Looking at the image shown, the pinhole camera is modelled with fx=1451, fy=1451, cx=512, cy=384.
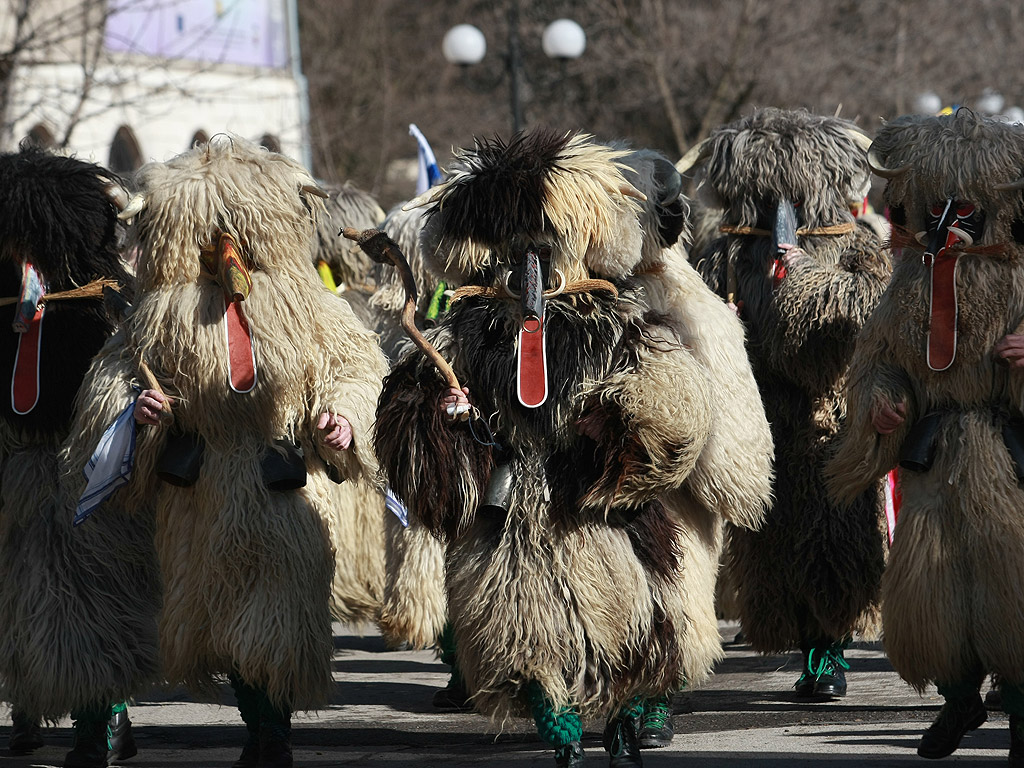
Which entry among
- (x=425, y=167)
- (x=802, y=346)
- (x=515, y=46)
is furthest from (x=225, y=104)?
(x=802, y=346)

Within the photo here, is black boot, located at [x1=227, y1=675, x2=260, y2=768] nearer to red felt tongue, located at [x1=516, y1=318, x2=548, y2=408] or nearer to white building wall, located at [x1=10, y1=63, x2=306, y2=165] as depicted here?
red felt tongue, located at [x1=516, y1=318, x2=548, y2=408]

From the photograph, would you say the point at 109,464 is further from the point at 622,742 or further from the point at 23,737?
the point at 622,742

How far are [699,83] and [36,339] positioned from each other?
15.6 meters

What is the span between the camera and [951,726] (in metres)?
4.42

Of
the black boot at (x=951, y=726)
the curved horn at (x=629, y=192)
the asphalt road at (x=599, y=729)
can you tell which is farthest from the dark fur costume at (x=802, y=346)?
the curved horn at (x=629, y=192)

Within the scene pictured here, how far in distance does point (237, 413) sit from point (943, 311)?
2225 mm

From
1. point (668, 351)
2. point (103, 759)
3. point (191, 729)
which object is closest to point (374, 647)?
point (191, 729)

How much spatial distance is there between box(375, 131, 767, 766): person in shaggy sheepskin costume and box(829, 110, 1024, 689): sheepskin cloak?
0.69m

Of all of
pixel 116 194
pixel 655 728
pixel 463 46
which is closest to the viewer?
pixel 655 728

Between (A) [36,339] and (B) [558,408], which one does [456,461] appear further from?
(A) [36,339]

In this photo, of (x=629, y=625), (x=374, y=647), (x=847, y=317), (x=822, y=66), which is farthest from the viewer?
(x=822, y=66)

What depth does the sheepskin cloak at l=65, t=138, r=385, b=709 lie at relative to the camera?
4520 mm

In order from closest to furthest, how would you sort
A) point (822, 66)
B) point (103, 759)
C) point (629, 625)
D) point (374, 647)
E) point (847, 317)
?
point (629, 625), point (103, 759), point (847, 317), point (374, 647), point (822, 66)

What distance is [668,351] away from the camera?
14.0 ft
